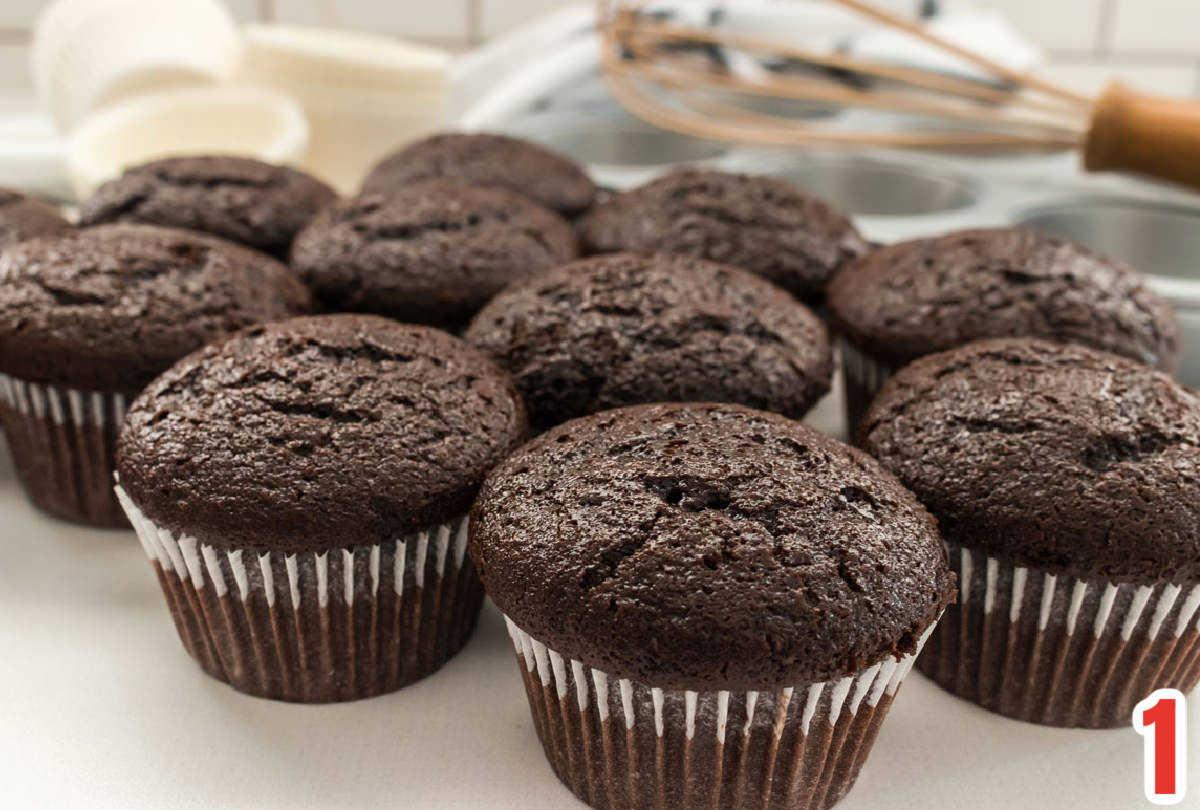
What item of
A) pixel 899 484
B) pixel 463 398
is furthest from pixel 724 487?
pixel 463 398

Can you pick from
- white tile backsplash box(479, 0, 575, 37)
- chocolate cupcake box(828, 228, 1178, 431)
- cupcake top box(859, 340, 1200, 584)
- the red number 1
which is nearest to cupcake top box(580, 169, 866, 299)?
chocolate cupcake box(828, 228, 1178, 431)

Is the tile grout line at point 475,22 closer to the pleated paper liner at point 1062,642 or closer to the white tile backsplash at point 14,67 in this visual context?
the white tile backsplash at point 14,67

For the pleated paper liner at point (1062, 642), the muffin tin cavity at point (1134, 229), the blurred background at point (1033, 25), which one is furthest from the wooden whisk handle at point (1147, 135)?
the blurred background at point (1033, 25)

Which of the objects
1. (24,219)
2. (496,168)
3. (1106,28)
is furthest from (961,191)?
(24,219)

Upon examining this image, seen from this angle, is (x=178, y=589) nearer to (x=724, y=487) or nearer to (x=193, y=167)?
(x=724, y=487)

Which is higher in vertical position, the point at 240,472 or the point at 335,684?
the point at 240,472

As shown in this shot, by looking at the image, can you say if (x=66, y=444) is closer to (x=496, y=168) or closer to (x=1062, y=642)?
(x=496, y=168)
